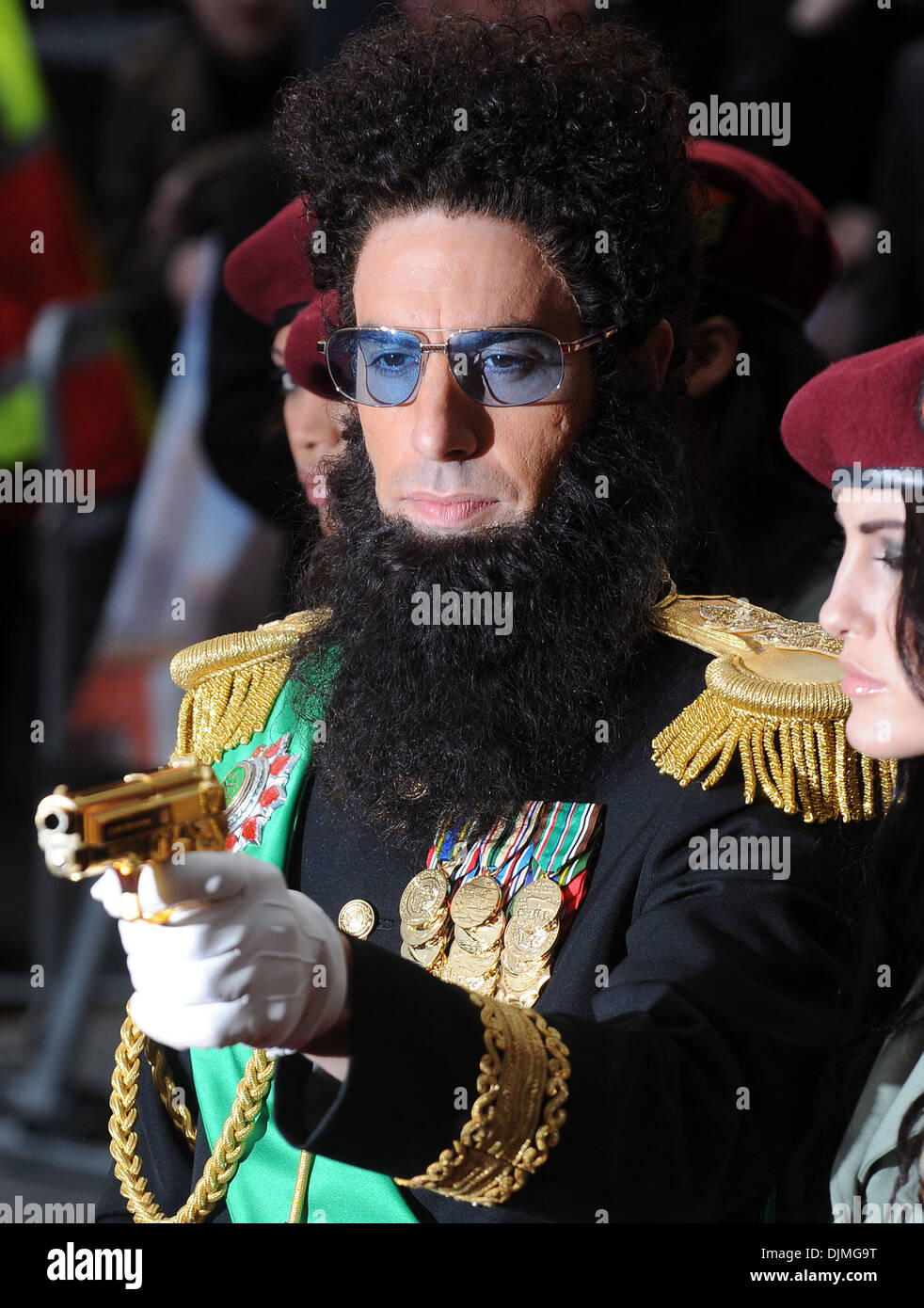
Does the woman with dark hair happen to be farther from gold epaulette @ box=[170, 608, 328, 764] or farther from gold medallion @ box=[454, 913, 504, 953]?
gold epaulette @ box=[170, 608, 328, 764]

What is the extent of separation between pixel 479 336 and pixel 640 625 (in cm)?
49

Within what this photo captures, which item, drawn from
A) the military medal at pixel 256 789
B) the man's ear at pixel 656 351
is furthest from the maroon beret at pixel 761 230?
the military medal at pixel 256 789

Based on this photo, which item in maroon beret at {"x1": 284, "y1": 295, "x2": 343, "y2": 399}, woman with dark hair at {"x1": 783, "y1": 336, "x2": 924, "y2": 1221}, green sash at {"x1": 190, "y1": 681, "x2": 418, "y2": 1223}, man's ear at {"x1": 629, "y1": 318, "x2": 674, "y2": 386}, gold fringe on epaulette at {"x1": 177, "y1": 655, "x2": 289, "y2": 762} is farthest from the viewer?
maroon beret at {"x1": 284, "y1": 295, "x2": 343, "y2": 399}

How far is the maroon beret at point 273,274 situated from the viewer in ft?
10.6

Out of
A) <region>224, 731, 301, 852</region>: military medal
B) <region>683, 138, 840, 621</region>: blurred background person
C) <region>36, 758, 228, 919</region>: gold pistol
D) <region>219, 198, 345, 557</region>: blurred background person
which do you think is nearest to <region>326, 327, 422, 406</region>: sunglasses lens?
<region>219, 198, 345, 557</region>: blurred background person

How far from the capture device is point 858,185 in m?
4.19

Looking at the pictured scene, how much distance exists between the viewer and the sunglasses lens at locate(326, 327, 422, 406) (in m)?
2.17

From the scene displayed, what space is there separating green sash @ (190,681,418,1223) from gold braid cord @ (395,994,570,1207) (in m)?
0.36

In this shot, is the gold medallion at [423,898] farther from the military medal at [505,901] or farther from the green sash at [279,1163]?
the green sash at [279,1163]

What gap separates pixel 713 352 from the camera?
3.35m

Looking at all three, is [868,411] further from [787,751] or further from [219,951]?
[219,951]

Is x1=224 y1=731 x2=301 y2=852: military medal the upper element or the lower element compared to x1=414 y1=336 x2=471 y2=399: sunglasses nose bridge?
lower
